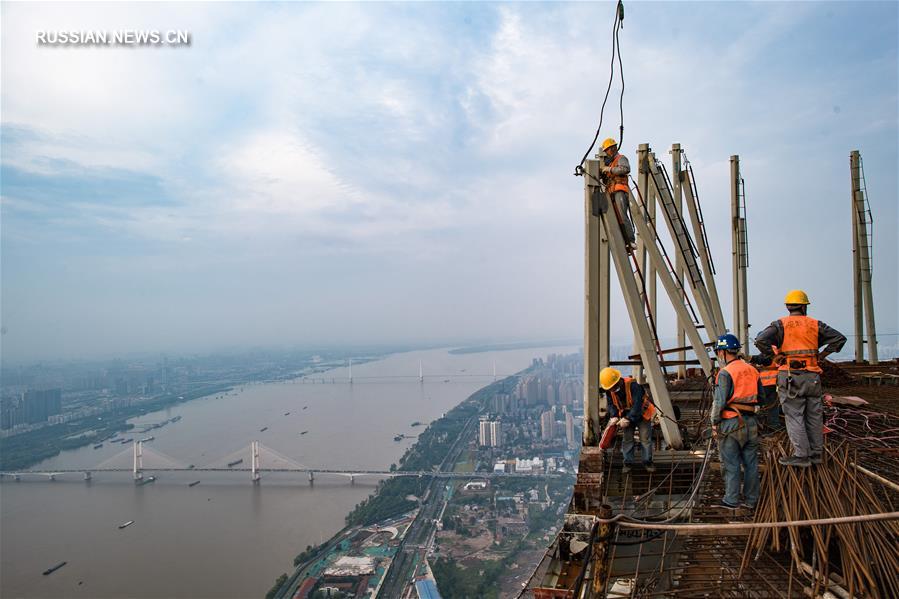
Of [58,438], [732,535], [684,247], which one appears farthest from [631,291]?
[58,438]

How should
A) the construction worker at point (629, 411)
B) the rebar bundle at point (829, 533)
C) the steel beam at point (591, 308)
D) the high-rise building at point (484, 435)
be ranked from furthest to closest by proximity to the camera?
the high-rise building at point (484, 435) → the steel beam at point (591, 308) → the construction worker at point (629, 411) → the rebar bundle at point (829, 533)

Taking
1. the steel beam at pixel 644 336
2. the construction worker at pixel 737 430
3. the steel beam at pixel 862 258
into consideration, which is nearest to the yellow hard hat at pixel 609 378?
the steel beam at pixel 644 336

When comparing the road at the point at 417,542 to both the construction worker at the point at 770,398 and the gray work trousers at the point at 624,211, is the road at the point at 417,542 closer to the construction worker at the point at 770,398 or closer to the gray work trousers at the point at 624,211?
the construction worker at the point at 770,398

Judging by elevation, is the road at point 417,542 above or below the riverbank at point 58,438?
below

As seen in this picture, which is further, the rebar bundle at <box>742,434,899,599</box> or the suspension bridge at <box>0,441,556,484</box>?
the suspension bridge at <box>0,441,556,484</box>

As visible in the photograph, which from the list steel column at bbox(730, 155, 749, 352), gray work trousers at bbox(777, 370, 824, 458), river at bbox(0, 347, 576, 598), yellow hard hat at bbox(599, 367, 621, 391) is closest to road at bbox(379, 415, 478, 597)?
river at bbox(0, 347, 576, 598)

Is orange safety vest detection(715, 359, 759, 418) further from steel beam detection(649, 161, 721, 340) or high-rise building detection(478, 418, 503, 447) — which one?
high-rise building detection(478, 418, 503, 447)
